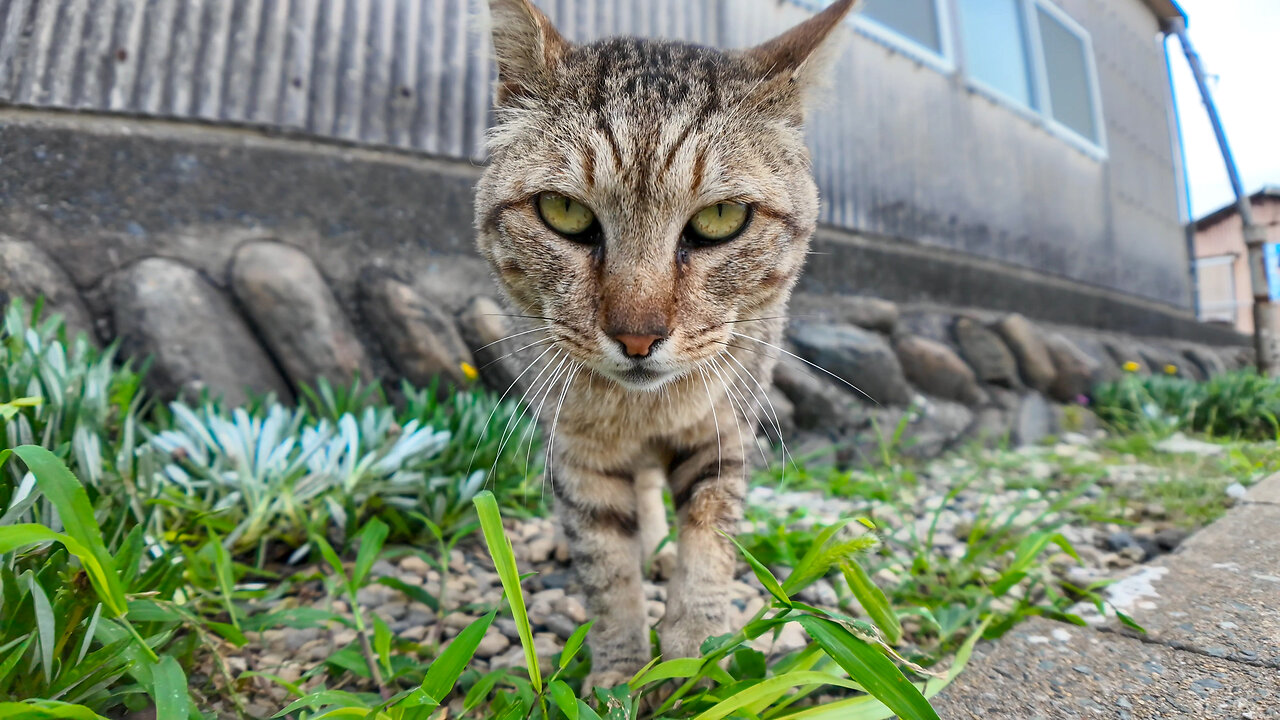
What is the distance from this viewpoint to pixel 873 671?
0.93m

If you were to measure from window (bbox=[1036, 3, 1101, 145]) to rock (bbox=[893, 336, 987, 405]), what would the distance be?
383 cm

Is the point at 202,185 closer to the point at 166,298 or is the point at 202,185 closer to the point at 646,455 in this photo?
the point at 166,298

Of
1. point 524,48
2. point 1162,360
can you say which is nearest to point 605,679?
point 524,48

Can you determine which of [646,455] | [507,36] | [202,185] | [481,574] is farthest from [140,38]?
[646,455]

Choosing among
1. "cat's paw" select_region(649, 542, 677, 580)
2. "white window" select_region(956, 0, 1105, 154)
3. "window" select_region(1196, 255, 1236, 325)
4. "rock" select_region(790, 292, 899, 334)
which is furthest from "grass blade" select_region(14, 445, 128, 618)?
"window" select_region(1196, 255, 1236, 325)

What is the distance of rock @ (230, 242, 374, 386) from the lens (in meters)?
2.78

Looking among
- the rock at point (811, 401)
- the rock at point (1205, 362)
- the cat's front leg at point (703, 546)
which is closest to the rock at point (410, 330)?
the cat's front leg at point (703, 546)

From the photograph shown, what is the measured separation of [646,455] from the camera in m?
1.68

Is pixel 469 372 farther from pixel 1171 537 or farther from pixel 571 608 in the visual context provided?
pixel 1171 537

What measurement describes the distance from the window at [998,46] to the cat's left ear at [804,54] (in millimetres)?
4850

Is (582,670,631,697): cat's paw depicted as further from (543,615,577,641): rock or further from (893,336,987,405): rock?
(893,336,987,405): rock

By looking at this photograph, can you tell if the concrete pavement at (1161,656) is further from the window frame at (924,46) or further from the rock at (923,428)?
the window frame at (924,46)

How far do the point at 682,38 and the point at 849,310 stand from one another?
6.86 feet

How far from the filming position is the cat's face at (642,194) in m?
1.31
